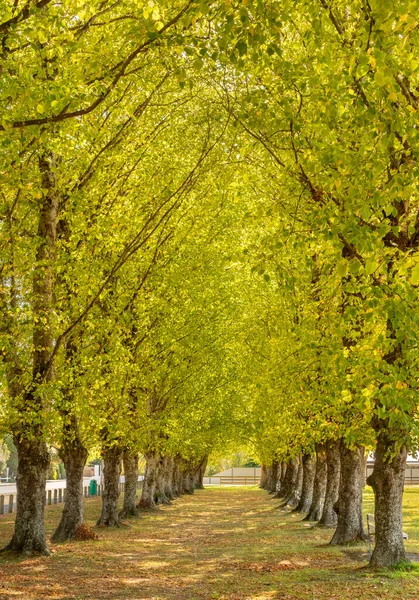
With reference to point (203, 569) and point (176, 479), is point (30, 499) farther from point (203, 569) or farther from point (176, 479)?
point (176, 479)

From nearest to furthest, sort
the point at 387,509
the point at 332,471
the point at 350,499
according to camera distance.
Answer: the point at 387,509
the point at 350,499
the point at 332,471

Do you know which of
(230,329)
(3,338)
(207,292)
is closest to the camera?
(3,338)

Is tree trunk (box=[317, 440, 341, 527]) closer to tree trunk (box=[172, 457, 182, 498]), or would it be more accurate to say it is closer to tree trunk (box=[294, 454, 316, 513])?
tree trunk (box=[294, 454, 316, 513])

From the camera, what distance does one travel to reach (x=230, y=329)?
1369 inches

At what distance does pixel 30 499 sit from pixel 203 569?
166 inches

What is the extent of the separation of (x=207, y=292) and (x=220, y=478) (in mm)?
89172

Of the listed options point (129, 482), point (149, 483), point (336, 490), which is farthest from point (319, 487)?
point (149, 483)

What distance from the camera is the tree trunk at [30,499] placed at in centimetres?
1812

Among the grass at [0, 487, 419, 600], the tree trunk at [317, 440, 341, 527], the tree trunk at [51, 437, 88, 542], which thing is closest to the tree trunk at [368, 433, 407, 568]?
the grass at [0, 487, 419, 600]

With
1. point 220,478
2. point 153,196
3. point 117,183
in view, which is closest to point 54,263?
point 117,183

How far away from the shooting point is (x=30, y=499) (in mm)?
18094

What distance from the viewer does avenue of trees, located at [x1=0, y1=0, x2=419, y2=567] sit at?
9.19m

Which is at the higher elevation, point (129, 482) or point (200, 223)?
point (200, 223)

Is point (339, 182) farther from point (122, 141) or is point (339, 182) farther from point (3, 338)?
point (122, 141)
